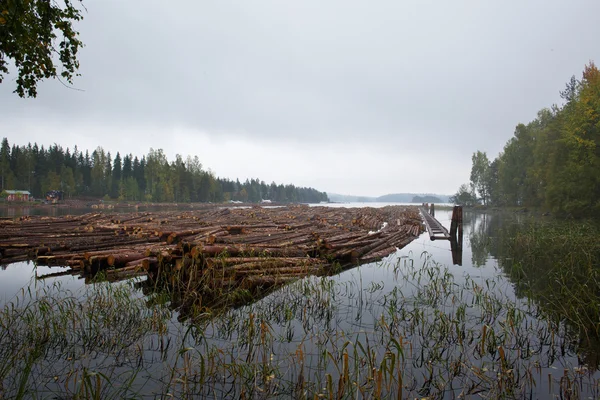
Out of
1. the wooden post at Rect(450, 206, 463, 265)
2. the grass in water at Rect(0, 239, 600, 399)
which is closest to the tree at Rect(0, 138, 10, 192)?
the grass in water at Rect(0, 239, 600, 399)

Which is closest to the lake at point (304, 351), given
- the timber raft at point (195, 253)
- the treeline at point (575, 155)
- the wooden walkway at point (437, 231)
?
the timber raft at point (195, 253)

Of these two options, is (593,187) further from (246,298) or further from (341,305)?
(246,298)

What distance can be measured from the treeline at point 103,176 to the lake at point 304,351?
89291 mm

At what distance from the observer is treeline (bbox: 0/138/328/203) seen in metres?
75.2

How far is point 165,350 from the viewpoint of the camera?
4.12m

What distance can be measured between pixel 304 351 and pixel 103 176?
108868mm

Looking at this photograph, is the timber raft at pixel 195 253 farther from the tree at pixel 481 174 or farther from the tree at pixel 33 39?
the tree at pixel 481 174

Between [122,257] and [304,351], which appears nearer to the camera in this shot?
[304,351]

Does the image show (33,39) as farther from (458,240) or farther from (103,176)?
(103,176)

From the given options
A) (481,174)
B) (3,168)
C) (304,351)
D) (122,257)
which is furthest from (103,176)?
(481,174)

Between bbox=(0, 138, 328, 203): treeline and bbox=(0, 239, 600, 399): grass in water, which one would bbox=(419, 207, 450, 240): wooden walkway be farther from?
bbox=(0, 138, 328, 203): treeline

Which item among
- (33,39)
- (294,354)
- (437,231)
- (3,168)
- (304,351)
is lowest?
(437,231)

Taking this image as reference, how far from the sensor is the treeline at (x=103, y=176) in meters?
75.2

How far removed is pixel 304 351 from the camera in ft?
13.3
